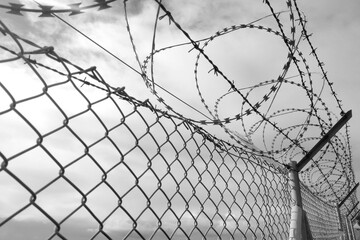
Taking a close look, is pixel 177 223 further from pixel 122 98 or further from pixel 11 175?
pixel 11 175

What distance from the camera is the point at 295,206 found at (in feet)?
12.0

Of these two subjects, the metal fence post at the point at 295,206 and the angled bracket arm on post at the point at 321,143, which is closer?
the metal fence post at the point at 295,206

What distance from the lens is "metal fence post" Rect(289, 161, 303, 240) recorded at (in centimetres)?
340

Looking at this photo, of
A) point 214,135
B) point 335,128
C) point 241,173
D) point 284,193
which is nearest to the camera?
point 214,135

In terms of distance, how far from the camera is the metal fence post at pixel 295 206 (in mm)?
3396

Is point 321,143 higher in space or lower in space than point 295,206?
higher

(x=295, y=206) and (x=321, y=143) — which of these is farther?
(x=321, y=143)

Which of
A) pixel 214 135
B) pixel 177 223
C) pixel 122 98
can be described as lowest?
pixel 177 223

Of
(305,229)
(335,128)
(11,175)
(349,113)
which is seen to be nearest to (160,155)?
(11,175)

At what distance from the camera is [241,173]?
2.95 m

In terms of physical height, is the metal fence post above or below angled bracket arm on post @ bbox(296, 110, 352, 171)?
below

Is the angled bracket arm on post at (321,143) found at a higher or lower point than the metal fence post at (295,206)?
higher

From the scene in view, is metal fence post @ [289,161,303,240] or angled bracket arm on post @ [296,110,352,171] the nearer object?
metal fence post @ [289,161,303,240]

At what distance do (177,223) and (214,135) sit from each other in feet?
2.52
